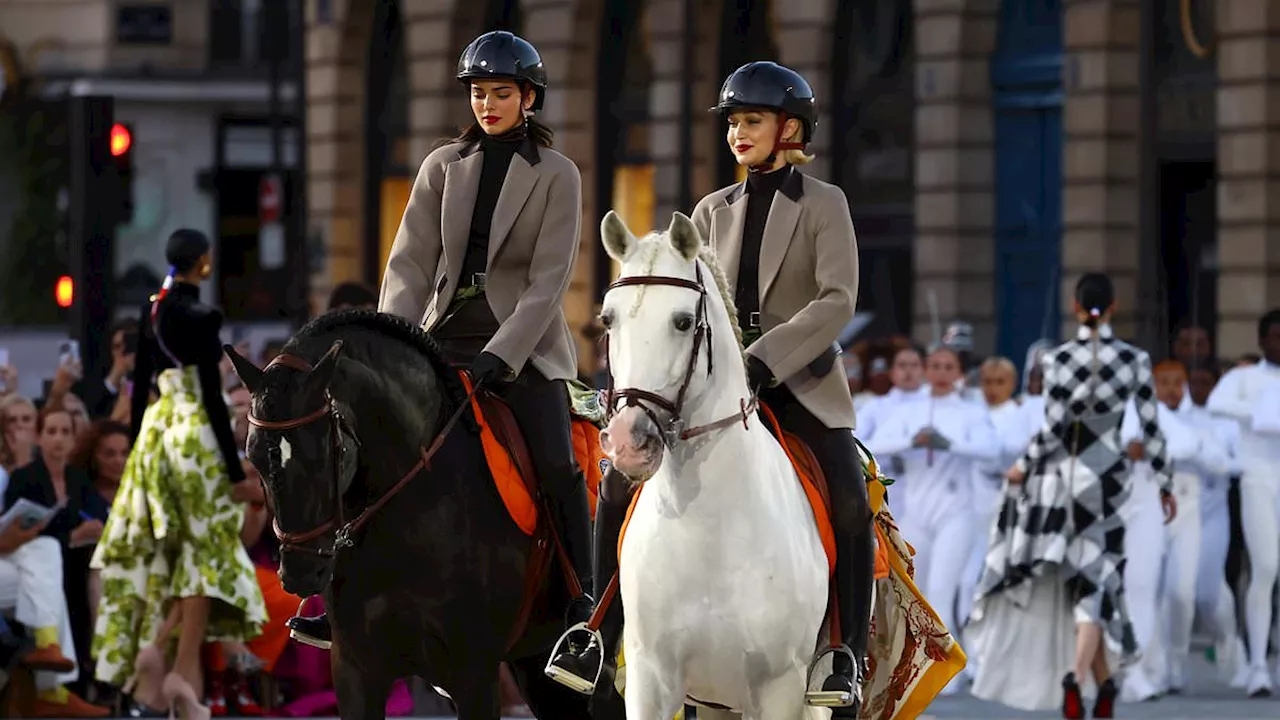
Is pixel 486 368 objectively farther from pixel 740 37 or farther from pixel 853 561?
pixel 740 37

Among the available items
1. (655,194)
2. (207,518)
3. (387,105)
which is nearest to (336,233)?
(387,105)

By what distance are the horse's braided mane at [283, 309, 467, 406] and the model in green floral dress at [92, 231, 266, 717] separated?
4.52 metres

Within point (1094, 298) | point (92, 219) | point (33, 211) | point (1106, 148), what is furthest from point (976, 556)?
point (33, 211)

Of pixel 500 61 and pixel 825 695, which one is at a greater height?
pixel 500 61

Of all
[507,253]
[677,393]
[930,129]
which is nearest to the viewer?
[677,393]

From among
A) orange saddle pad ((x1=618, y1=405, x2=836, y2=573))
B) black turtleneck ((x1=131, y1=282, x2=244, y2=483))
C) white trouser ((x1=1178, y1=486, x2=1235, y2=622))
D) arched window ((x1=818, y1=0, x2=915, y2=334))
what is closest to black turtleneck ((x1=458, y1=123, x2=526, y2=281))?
orange saddle pad ((x1=618, y1=405, x2=836, y2=573))

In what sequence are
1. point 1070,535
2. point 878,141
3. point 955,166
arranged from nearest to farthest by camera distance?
point 1070,535
point 955,166
point 878,141

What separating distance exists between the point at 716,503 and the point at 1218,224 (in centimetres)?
1748

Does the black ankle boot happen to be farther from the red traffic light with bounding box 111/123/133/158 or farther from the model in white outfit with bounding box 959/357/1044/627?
the red traffic light with bounding box 111/123/133/158

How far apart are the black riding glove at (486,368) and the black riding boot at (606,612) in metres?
0.82

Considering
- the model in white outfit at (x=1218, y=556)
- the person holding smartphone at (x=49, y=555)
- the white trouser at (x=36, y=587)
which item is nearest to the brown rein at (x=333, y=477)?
the person holding smartphone at (x=49, y=555)

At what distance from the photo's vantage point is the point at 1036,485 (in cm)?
1764

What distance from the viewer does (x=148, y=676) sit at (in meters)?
15.9

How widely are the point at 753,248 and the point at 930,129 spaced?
1952 cm
